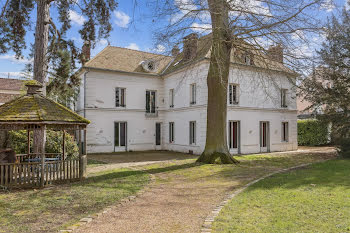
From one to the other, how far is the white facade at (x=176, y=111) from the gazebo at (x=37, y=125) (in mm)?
9942

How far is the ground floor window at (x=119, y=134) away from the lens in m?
20.3

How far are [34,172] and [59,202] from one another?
2416mm

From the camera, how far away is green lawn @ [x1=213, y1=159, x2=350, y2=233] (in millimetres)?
4611

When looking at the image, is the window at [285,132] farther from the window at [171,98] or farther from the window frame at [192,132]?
the window at [171,98]

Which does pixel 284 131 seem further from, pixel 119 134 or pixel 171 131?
pixel 119 134

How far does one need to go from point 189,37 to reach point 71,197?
7883 millimetres

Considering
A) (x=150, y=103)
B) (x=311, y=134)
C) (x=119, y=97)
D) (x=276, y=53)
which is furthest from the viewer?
A: (x=311, y=134)

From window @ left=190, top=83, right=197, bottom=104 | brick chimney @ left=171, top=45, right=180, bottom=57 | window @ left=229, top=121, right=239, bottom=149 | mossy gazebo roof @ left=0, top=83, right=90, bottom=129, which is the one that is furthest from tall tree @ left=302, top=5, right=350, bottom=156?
mossy gazebo roof @ left=0, top=83, right=90, bottom=129

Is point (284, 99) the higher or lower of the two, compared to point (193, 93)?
lower

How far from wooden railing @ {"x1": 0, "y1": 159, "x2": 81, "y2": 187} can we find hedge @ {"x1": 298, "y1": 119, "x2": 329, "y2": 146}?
72.5 feet

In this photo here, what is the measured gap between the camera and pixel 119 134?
804 inches

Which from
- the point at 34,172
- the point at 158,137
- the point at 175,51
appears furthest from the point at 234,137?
→ the point at 34,172

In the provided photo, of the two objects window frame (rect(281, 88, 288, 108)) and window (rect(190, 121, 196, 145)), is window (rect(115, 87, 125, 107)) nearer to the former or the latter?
window (rect(190, 121, 196, 145))

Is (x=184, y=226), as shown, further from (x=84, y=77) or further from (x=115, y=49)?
(x=115, y=49)
